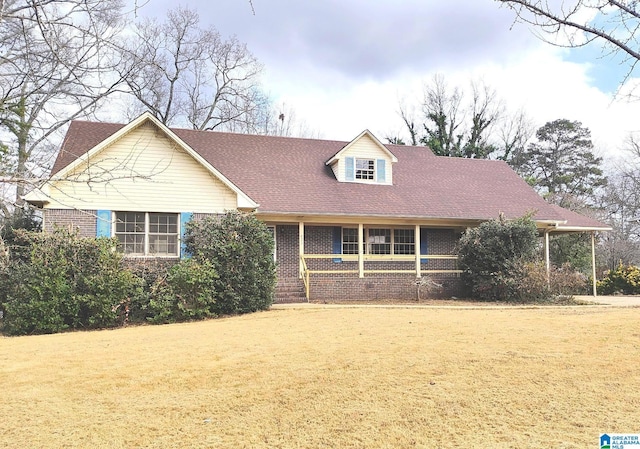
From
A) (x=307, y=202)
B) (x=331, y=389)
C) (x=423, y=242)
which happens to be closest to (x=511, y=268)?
(x=423, y=242)

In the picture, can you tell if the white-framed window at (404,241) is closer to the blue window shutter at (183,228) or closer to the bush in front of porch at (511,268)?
the bush in front of porch at (511,268)

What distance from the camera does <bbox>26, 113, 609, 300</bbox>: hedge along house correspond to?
1622cm

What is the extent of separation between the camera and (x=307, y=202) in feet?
61.9

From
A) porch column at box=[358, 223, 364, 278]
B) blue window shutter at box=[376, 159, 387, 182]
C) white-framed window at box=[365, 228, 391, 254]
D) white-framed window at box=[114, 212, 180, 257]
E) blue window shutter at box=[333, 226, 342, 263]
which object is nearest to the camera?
white-framed window at box=[114, 212, 180, 257]

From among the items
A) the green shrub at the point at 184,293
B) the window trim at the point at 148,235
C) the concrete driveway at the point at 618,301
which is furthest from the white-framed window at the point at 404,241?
the green shrub at the point at 184,293

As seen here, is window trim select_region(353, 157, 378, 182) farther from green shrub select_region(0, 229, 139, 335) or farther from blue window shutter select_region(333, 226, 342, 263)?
green shrub select_region(0, 229, 139, 335)

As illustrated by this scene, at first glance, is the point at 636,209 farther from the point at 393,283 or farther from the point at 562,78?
the point at 562,78

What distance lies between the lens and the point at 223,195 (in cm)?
1697

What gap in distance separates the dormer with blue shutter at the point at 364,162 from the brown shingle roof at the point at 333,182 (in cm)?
38

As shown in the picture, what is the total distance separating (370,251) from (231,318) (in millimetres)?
8112

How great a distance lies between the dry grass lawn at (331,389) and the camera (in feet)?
16.5

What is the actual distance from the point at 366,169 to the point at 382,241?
9.92 feet

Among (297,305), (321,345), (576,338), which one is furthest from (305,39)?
(297,305)

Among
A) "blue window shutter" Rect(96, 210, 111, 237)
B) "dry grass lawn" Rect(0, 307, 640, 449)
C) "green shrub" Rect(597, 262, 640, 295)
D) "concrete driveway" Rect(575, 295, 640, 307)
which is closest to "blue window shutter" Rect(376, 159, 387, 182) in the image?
"concrete driveway" Rect(575, 295, 640, 307)
